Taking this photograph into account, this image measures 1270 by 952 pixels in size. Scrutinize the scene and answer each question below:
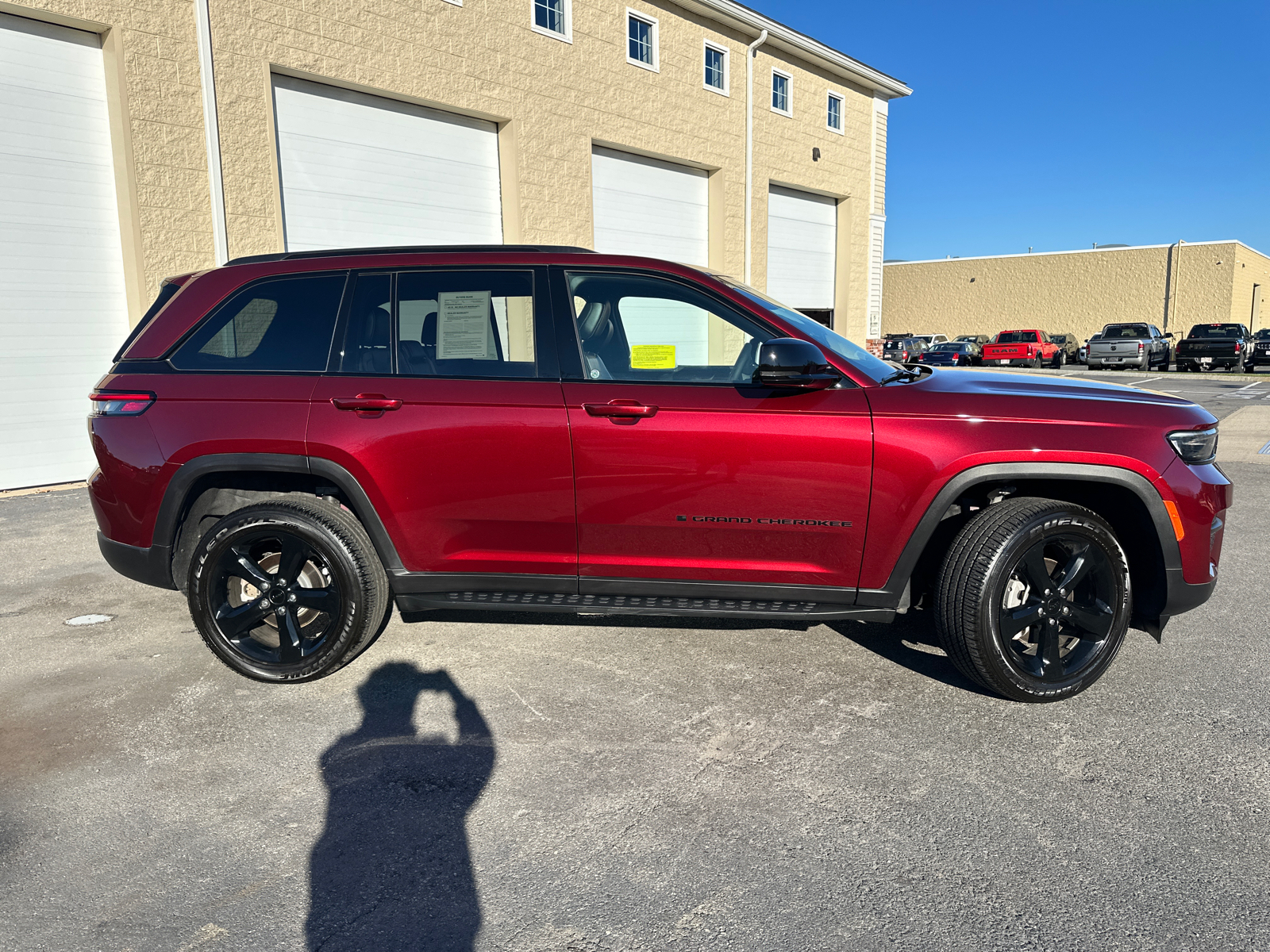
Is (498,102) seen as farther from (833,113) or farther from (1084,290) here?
(1084,290)

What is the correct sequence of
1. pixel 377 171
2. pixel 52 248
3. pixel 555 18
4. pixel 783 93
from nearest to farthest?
pixel 52 248
pixel 377 171
pixel 555 18
pixel 783 93

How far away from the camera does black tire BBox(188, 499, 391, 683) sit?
3.48 meters

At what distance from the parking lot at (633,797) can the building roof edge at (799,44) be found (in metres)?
14.4

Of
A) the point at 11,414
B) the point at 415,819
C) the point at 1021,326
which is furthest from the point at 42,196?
the point at 1021,326

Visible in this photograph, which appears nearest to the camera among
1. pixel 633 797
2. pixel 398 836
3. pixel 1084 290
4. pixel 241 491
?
pixel 398 836

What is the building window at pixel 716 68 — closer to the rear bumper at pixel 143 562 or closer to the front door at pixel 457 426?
the front door at pixel 457 426

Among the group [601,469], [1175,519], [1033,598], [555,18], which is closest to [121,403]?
[601,469]

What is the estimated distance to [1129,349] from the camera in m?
31.5

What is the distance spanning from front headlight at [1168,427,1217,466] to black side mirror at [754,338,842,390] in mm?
1369

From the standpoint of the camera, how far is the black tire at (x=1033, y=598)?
3.16 metres

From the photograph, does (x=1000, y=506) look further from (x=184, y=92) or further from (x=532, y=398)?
(x=184, y=92)

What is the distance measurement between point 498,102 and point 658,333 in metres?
9.70

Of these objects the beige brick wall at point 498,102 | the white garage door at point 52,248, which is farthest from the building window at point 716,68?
the white garage door at point 52,248

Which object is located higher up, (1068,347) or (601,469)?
(1068,347)
